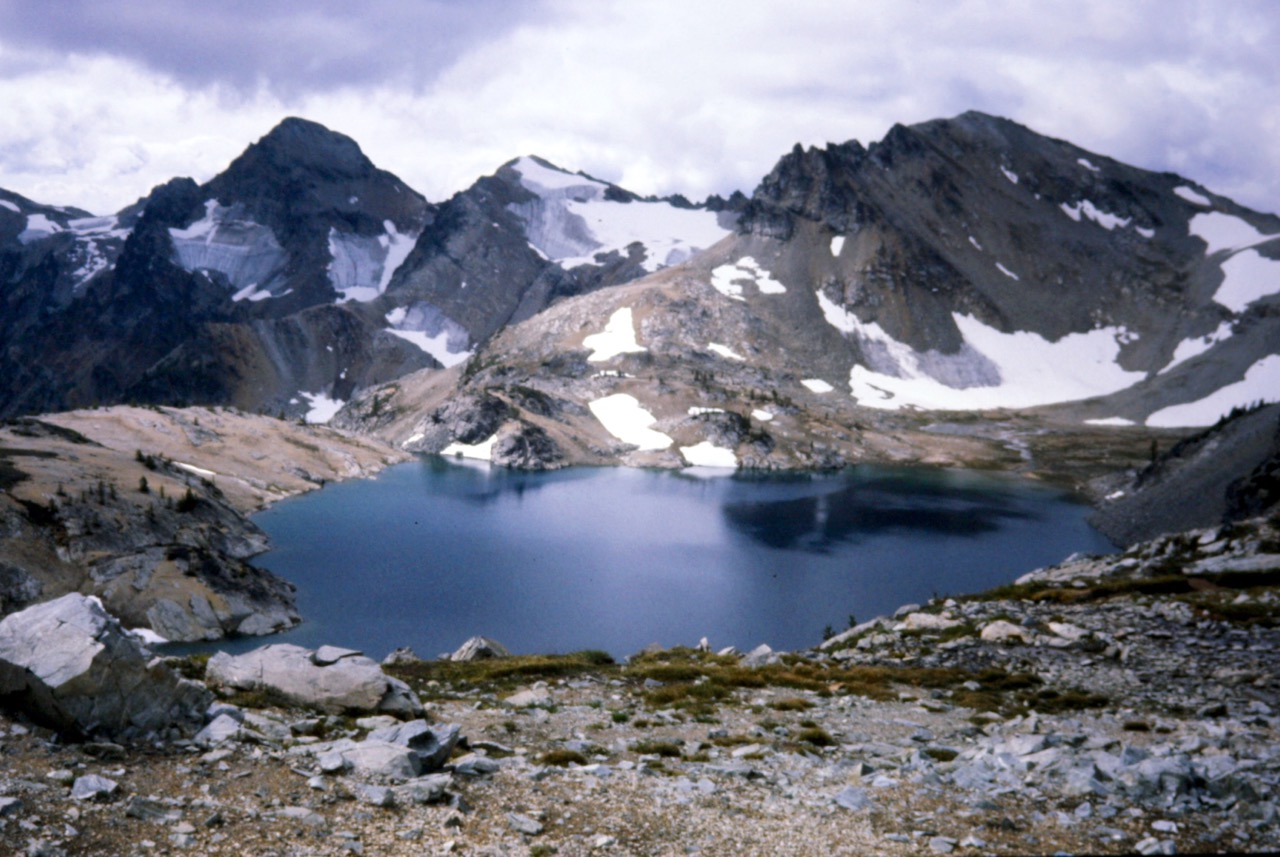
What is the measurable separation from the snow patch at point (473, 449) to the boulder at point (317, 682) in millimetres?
170174

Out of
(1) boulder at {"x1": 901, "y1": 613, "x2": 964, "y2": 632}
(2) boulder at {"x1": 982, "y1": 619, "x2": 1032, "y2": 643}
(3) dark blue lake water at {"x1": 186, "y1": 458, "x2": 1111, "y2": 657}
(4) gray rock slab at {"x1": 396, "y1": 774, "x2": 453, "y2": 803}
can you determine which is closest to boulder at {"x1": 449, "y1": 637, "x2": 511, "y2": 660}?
(3) dark blue lake water at {"x1": 186, "y1": 458, "x2": 1111, "y2": 657}

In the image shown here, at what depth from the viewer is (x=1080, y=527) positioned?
13188cm

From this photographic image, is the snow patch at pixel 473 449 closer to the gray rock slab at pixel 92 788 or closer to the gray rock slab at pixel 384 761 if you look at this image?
the gray rock slab at pixel 384 761

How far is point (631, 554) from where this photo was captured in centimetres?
10550

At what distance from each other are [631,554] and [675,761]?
276 feet

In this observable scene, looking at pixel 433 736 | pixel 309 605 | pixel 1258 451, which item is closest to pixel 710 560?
pixel 309 605

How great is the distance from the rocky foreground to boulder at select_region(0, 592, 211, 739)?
138 millimetres

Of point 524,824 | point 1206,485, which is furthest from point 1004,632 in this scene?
point 1206,485

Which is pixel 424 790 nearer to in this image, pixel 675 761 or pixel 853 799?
pixel 675 761

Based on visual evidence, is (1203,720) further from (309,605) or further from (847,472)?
(847,472)

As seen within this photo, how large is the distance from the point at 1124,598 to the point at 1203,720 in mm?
19155

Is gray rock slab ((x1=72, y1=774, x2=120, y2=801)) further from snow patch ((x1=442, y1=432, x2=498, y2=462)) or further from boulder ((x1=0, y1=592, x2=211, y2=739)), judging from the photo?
snow patch ((x1=442, y1=432, x2=498, y2=462))

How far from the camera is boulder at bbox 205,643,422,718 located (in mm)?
22359

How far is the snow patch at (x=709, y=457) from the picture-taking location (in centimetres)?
19525
